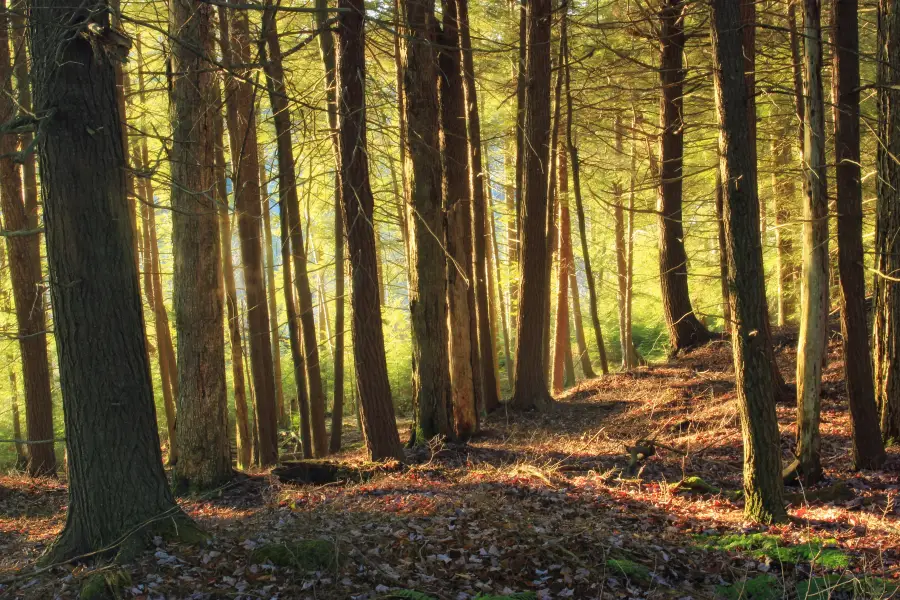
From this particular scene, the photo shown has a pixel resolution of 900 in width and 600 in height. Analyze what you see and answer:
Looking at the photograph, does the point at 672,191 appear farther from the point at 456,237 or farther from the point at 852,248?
the point at 852,248

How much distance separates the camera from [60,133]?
5238mm

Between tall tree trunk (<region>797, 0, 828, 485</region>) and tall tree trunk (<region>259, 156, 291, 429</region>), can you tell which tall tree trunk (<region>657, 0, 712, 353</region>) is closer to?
tall tree trunk (<region>797, 0, 828, 485</region>)

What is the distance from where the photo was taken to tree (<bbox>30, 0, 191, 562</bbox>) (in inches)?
206

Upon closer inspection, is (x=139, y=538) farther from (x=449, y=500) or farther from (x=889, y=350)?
(x=889, y=350)

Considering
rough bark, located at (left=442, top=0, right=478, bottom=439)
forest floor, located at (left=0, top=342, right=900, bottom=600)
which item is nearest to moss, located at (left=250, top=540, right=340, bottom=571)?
forest floor, located at (left=0, top=342, right=900, bottom=600)

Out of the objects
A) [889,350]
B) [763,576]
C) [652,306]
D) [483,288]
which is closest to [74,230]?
[763,576]

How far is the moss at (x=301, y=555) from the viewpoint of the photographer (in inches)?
207

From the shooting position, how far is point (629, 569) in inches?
217

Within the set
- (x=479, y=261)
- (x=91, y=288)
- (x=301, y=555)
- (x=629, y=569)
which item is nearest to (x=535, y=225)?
(x=479, y=261)

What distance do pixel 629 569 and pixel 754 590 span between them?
913mm

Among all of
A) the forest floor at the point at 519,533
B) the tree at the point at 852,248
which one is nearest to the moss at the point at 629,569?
the forest floor at the point at 519,533

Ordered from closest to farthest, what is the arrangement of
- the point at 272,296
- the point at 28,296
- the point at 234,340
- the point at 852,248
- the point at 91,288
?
the point at 91,288
the point at 852,248
the point at 28,296
the point at 234,340
the point at 272,296

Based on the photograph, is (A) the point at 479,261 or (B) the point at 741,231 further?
(A) the point at 479,261

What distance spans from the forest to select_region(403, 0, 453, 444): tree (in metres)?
0.05
